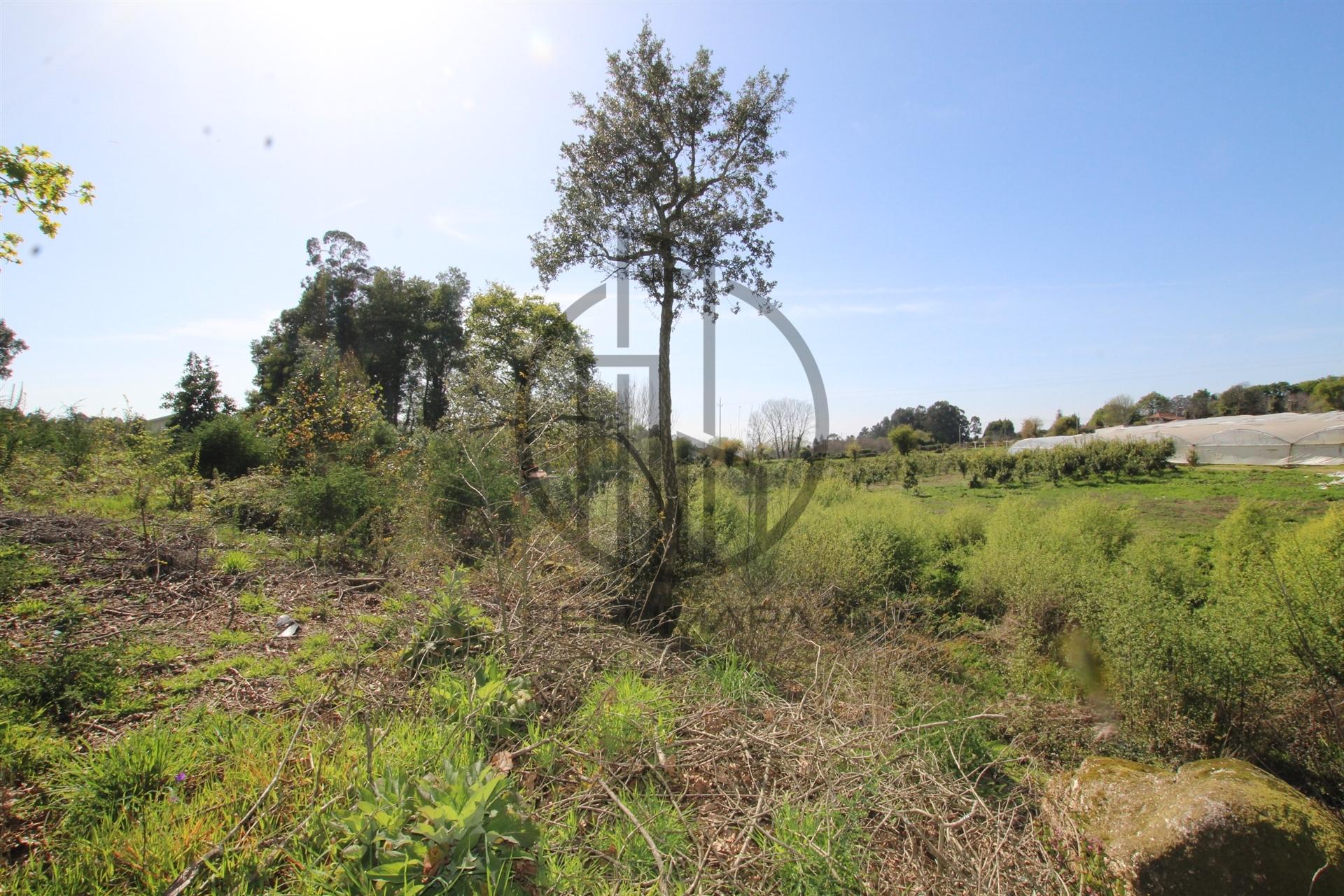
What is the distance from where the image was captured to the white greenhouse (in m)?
19.7

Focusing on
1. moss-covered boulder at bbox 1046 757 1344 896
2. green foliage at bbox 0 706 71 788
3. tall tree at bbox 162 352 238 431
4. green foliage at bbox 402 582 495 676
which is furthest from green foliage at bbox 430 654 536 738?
tall tree at bbox 162 352 238 431

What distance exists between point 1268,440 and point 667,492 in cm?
2739

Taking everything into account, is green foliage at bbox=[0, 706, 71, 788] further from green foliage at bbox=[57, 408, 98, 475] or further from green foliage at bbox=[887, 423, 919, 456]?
green foliage at bbox=[887, 423, 919, 456]

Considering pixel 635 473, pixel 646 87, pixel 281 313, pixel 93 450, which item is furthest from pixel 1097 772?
pixel 281 313

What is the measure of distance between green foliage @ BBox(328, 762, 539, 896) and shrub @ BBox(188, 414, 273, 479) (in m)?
11.7

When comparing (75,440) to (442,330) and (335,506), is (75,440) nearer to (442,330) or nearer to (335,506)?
(335,506)

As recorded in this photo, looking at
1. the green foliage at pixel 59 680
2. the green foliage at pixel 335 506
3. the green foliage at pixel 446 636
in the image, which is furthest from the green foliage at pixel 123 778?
the green foliage at pixel 335 506

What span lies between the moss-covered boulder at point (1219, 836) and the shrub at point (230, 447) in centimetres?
1341

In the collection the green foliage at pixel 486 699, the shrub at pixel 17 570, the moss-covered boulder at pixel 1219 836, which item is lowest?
the moss-covered boulder at pixel 1219 836

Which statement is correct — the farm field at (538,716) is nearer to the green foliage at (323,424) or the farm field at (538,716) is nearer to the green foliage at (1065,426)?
the green foliage at (323,424)

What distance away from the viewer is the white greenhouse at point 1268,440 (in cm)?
1966

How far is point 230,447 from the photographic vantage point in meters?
10.9

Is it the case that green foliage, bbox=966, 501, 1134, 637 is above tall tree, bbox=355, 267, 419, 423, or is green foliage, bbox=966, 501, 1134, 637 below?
below

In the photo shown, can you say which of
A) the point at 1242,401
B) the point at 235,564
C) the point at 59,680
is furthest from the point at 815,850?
the point at 1242,401
